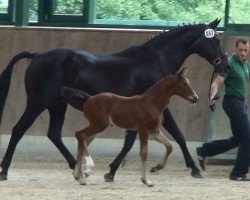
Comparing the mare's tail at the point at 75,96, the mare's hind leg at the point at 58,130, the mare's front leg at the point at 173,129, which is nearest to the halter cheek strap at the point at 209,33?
the mare's front leg at the point at 173,129

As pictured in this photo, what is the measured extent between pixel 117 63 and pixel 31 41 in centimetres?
337

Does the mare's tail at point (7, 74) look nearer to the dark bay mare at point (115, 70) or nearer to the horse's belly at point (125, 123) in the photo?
the dark bay mare at point (115, 70)

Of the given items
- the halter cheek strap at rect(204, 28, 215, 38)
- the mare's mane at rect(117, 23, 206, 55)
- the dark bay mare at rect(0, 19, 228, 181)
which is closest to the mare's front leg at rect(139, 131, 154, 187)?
the dark bay mare at rect(0, 19, 228, 181)

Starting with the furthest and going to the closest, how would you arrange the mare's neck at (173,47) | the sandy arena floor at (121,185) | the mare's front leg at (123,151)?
1. the mare's neck at (173,47)
2. the mare's front leg at (123,151)
3. the sandy arena floor at (121,185)

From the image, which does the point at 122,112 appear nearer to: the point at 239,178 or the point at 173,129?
the point at 173,129

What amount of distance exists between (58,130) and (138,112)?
190cm

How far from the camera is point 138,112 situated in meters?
10.6

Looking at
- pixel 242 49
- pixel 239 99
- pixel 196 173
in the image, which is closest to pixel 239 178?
pixel 196 173

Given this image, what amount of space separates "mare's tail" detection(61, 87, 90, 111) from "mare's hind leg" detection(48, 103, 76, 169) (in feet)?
3.17

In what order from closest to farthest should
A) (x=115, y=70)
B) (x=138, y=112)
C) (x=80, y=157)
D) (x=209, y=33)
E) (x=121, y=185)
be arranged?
1. (x=138, y=112)
2. (x=80, y=157)
3. (x=121, y=185)
4. (x=115, y=70)
5. (x=209, y=33)

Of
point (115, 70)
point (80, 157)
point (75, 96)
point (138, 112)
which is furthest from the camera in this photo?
point (115, 70)

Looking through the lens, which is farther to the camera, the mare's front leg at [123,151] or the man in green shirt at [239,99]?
the man in green shirt at [239,99]

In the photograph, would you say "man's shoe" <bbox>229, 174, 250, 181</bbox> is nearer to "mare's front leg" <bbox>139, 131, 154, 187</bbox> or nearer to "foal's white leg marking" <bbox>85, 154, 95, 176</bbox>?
"mare's front leg" <bbox>139, 131, 154, 187</bbox>

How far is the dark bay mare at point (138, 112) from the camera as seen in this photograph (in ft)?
34.9
